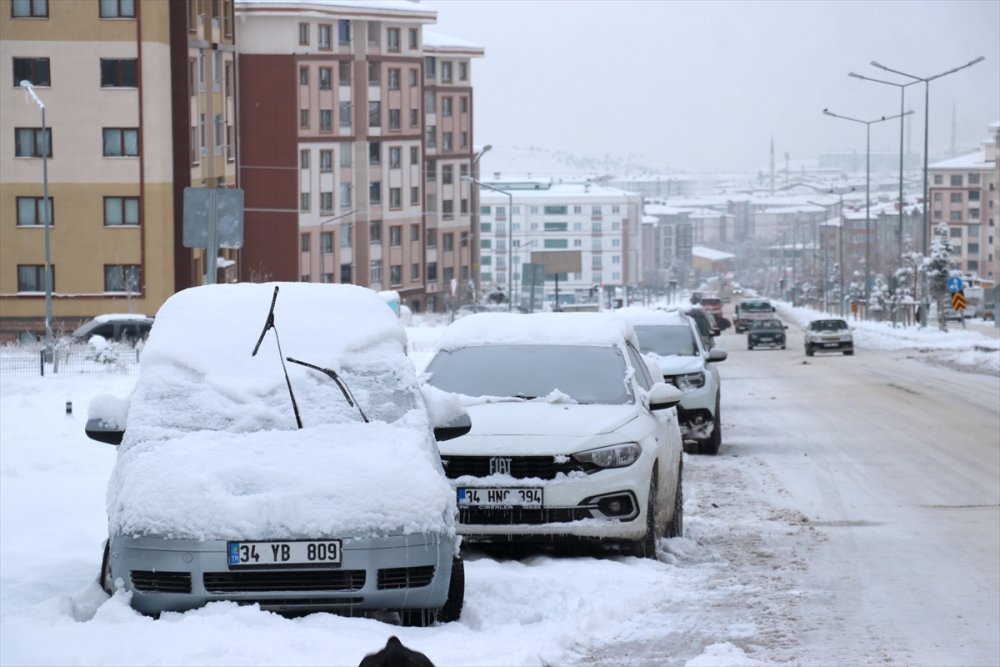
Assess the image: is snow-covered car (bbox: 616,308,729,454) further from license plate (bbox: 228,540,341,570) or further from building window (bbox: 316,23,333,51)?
building window (bbox: 316,23,333,51)

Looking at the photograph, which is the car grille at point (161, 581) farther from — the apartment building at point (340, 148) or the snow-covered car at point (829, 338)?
the apartment building at point (340, 148)

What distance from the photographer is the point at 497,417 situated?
1080cm

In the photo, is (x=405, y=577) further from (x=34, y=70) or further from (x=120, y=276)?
(x=34, y=70)

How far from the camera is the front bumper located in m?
7.63

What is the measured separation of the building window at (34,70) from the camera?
6028cm

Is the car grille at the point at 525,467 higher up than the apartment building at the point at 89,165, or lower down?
lower down

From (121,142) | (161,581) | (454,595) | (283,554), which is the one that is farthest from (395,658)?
(121,142)

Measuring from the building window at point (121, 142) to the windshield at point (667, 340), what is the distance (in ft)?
143

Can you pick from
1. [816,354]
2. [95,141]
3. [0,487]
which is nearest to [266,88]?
[95,141]

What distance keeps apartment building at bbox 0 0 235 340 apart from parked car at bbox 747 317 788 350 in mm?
21659

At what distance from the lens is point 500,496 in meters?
10.3

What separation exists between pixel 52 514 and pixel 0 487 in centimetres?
203

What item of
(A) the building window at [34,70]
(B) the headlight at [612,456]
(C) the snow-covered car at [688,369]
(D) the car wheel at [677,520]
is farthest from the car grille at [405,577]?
(A) the building window at [34,70]

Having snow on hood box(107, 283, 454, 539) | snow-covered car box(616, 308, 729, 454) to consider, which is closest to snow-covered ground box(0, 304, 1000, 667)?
snow on hood box(107, 283, 454, 539)
